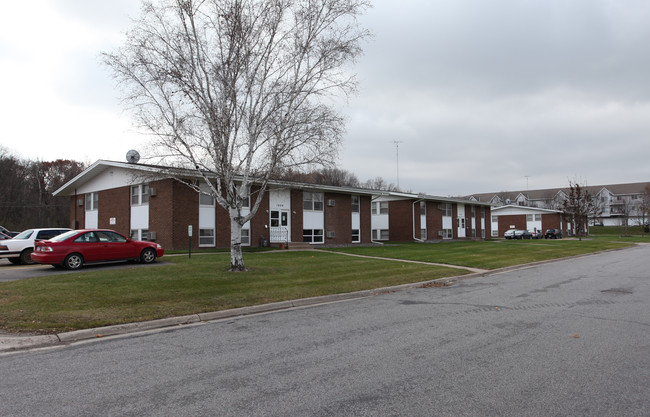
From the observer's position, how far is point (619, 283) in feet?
42.7

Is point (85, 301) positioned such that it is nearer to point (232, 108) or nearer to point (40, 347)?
point (40, 347)

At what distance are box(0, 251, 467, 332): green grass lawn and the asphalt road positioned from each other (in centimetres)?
126

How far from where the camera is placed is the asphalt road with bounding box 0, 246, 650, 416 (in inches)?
161

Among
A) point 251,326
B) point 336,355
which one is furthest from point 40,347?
point 336,355

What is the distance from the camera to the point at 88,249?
52.1ft

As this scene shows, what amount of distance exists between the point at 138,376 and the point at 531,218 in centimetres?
7190

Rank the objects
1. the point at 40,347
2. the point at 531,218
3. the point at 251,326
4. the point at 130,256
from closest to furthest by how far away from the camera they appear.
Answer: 1. the point at 40,347
2. the point at 251,326
3. the point at 130,256
4. the point at 531,218

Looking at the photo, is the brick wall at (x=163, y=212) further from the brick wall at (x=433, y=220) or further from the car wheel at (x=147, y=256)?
the brick wall at (x=433, y=220)

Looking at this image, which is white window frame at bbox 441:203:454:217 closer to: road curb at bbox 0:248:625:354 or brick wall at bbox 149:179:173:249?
brick wall at bbox 149:179:173:249

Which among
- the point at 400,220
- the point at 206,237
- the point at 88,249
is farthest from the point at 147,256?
the point at 400,220

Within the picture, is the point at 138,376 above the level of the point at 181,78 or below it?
below

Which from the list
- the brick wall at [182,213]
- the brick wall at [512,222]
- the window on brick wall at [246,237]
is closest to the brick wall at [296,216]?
the window on brick wall at [246,237]

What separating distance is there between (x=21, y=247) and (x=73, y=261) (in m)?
3.99

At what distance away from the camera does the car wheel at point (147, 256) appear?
680 inches
